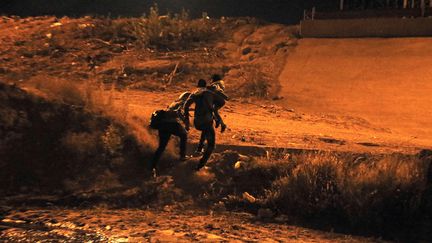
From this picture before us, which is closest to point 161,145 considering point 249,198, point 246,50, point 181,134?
point 181,134

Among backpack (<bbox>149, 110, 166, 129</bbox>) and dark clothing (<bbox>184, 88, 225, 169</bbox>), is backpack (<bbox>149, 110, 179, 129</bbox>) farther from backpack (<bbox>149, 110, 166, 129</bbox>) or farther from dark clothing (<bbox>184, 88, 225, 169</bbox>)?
dark clothing (<bbox>184, 88, 225, 169</bbox>)

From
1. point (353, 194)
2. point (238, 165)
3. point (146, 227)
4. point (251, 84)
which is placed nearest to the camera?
point (146, 227)

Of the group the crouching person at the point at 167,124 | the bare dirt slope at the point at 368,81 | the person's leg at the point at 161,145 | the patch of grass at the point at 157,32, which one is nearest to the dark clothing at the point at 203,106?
the crouching person at the point at 167,124

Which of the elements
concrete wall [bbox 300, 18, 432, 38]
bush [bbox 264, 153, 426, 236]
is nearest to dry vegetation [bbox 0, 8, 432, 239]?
bush [bbox 264, 153, 426, 236]

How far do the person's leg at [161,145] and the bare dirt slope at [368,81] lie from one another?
5925 millimetres

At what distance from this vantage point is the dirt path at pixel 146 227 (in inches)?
313

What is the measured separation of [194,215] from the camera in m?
9.53

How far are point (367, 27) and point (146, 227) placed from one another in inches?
715

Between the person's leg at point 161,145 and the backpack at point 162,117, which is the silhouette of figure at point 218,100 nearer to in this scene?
the backpack at point 162,117

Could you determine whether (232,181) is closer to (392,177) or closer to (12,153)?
(392,177)

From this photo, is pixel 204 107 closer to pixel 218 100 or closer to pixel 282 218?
pixel 218 100

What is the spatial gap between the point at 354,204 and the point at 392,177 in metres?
0.77

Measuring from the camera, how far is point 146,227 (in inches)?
338

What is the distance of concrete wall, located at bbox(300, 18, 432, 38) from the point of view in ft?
78.0
